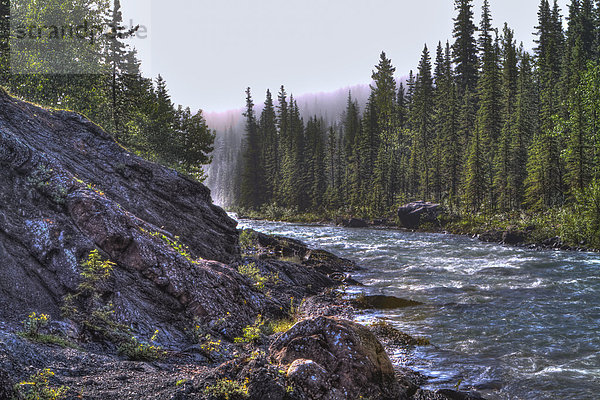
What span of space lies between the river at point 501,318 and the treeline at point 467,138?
12.9m

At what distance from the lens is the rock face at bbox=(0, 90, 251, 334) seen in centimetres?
723

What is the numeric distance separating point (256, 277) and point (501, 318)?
8550 millimetres

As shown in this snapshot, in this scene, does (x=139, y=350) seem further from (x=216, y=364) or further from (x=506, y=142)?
(x=506, y=142)

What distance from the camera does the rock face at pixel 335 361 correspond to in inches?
227

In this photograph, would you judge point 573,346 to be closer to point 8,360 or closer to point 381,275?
point 381,275

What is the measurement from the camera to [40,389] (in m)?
4.31

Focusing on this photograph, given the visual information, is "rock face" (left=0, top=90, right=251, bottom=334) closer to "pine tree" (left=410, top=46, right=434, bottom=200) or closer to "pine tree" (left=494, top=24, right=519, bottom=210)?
"pine tree" (left=494, top=24, right=519, bottom=210)

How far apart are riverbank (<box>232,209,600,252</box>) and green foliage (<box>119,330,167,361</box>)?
29.4 metres

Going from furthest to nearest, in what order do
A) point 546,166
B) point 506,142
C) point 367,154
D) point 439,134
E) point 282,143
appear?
1. point 282,143
2. point 367,154
3. point 439,134
4. point 506,142
5. point 546,166

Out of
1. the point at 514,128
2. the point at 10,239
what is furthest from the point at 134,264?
the point at 514,128

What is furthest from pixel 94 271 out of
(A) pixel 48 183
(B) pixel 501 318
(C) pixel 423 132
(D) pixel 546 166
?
(C) pixel 423 132

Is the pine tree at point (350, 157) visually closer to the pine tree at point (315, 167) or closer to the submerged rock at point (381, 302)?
the pine tree at point (315, 167)

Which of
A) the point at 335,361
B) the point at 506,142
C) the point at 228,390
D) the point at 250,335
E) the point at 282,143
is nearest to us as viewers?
the point at 228,390

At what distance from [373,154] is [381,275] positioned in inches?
2158
